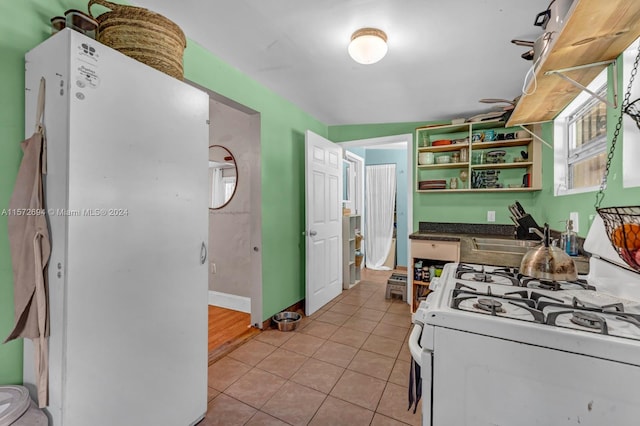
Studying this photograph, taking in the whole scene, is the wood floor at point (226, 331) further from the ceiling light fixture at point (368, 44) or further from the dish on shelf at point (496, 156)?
the dish on shelf at point (496, 156)

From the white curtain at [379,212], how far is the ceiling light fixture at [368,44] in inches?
145

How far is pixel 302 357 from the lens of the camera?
7.18 feet

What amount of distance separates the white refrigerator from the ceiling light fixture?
1.03m

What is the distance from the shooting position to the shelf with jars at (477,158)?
9.19 ft

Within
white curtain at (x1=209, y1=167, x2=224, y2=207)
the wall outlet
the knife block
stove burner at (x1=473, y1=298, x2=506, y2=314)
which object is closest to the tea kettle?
stove burner at (x1=473, y1=298, x2=506, y2=314)

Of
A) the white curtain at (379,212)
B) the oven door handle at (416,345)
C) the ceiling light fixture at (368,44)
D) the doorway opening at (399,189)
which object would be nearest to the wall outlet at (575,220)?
the oven door handle at (416,345)

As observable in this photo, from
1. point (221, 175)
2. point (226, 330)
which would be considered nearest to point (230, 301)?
point (226, 330)

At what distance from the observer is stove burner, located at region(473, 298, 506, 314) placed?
870 millimetres

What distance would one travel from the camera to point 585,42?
108 cm

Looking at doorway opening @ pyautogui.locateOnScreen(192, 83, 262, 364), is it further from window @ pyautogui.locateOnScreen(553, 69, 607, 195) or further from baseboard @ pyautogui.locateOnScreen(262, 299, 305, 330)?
window @ pyautogui.locateOnScreen(553, 69, 607, 195)

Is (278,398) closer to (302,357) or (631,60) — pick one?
(302,357)

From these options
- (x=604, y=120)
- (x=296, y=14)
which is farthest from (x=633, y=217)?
(x=296, y=14)

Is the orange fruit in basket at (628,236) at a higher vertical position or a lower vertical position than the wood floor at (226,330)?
higher

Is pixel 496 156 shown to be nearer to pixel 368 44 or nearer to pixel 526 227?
pixel 526 227
